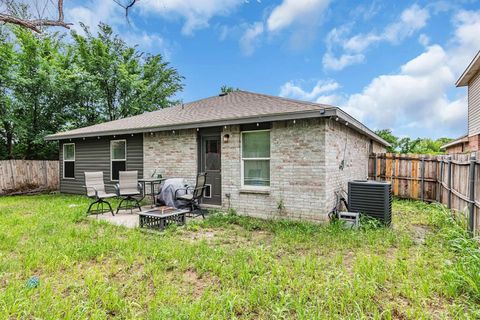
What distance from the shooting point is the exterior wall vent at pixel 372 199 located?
570 centimetres

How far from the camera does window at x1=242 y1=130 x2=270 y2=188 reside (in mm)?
6582

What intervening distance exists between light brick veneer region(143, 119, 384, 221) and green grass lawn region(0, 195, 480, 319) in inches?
31.3

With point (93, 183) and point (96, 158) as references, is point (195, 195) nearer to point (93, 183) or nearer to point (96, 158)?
point (93, 183)

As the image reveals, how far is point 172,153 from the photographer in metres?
8.20

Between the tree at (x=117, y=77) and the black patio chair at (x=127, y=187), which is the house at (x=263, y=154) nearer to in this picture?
the black patio chair at (x=127, y=187)

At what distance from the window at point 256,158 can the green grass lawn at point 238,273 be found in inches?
62.7

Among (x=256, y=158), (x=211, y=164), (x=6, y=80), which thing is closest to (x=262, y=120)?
(x=256, y=158)

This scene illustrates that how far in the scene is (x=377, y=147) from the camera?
12617 mm

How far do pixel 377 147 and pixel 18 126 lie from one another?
18.5 meters

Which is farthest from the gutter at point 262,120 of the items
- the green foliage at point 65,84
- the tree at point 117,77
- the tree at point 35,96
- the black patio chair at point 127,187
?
the tree at point 117,77

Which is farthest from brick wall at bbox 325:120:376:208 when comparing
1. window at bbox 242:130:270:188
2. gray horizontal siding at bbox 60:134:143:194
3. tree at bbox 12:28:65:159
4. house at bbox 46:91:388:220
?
tree at bbox 12:28:65:159

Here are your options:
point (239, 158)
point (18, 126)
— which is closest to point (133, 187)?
point (239, 158)

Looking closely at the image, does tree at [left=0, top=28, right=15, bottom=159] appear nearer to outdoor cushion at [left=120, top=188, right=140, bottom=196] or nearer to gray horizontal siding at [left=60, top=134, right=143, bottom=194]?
gray horizontal siding at [left=60, top=134, right=143, bottom=194]

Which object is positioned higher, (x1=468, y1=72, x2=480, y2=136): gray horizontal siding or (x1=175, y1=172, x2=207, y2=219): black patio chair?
(x1=468, y1=72, x2=480, y2=136): gray horizontal siding
